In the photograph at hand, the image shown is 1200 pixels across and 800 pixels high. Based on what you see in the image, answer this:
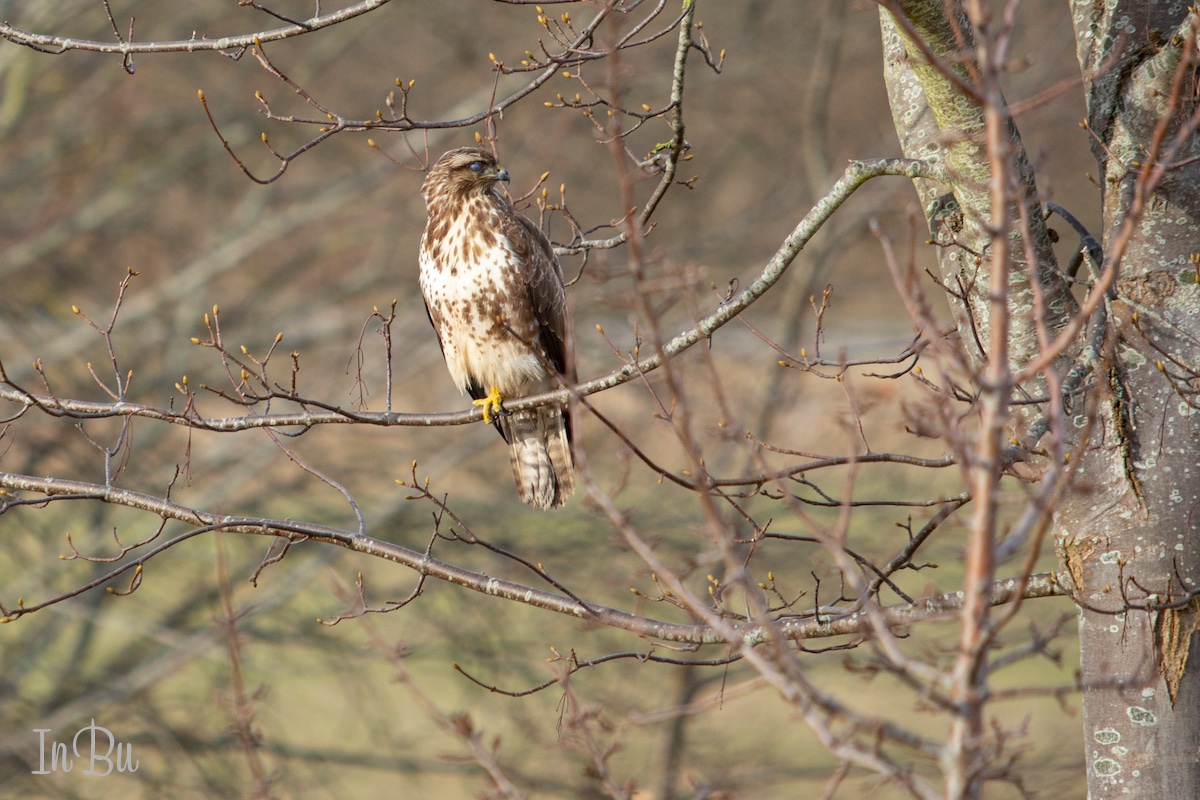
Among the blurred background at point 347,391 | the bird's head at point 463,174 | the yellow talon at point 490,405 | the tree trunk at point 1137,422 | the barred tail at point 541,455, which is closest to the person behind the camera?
the tree trunk at point 1137,422

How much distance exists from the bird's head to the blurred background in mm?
4257

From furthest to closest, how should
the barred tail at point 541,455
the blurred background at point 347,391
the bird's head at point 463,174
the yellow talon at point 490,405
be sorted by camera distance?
1. the blurred background at point 347,391
2. the barred tail at point 541,455
3. the bird's head at point 463,174
4. the yellow talon at point 490,405

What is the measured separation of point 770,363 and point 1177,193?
728cm

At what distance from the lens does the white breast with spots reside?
464cm

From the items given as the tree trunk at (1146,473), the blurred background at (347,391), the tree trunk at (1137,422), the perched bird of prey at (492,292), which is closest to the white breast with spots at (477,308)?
the perched bird of prey at (492,292)

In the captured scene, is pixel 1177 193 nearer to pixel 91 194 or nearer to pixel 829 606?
pixel 829 606

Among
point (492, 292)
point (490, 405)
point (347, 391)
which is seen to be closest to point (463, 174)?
point (492, 292)

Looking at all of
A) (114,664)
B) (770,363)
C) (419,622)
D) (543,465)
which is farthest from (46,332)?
(543,465)

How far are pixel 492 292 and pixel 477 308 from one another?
0.36 feet

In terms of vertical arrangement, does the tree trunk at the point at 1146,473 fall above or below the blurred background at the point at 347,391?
below

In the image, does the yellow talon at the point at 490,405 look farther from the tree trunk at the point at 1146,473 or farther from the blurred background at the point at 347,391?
the blurred background at the point at 347,391

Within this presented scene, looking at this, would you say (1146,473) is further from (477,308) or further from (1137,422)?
(477,308)

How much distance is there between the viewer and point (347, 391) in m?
9.86

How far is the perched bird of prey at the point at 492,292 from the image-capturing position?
463 cm
